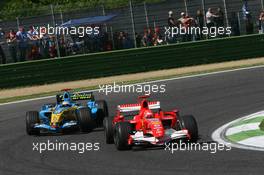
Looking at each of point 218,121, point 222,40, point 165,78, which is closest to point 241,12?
point 222,40

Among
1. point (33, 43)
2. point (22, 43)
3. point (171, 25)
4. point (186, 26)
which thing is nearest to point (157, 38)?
point (171, 25)

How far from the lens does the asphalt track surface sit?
975 cm

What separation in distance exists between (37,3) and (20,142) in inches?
1155

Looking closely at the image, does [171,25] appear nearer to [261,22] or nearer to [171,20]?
[171,20]

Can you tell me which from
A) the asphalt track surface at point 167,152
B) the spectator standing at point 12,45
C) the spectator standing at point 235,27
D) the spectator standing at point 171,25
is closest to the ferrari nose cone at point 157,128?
the asphalt track surface at point 167,152

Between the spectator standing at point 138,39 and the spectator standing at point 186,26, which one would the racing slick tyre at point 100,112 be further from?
the spectator standing at point 138,39

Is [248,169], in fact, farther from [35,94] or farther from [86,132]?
[35,94]

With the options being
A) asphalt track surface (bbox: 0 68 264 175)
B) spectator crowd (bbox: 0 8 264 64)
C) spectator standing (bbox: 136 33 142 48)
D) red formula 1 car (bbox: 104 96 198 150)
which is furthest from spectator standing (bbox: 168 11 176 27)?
red formula 1 car (bbox: 104 96 198 150)

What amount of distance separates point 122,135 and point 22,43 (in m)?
15.3

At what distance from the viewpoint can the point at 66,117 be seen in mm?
14734

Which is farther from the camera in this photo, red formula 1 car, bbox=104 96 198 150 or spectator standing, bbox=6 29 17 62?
spectator standing, bbox=6 29 17 62

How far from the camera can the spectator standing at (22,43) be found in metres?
26.2

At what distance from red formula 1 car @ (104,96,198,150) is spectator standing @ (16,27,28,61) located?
1403 cm

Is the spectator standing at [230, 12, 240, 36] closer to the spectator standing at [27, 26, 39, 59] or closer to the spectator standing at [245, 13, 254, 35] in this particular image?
the spectator standing at [245, 13, 254, 35]
